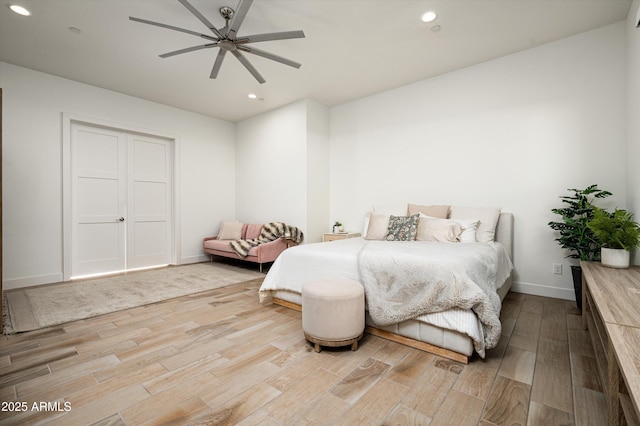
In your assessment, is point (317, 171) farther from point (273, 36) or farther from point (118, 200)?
point (118, 200)

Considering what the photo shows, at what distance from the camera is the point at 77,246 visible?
14.1 feet

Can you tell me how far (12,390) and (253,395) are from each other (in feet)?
4.49

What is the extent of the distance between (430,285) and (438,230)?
143 cm

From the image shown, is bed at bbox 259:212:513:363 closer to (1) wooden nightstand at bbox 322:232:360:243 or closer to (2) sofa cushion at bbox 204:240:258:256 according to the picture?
(1) wooden nightstand at bbox 322:232:360:243

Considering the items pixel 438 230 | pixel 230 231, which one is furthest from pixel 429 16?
pixel 230 231

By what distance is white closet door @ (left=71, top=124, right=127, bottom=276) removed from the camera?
4.30 m

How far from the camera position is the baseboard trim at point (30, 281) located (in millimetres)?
3646

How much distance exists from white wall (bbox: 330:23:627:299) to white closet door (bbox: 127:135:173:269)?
3.90m

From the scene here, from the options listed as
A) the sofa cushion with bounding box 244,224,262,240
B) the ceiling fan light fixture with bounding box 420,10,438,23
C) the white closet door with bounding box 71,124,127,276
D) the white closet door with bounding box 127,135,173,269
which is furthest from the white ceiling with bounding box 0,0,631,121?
the sofa cushion with bounding box 244,224,262,240

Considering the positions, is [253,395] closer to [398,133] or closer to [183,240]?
[398,133]

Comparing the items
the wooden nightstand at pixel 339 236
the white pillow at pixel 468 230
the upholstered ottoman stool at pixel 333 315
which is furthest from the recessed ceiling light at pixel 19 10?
the white pillow at pixel 468 230

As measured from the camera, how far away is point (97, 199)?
14.8 ft

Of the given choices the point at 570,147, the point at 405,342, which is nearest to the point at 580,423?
the point at 405,342

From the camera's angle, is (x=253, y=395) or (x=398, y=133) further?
(x=398, y=133)
